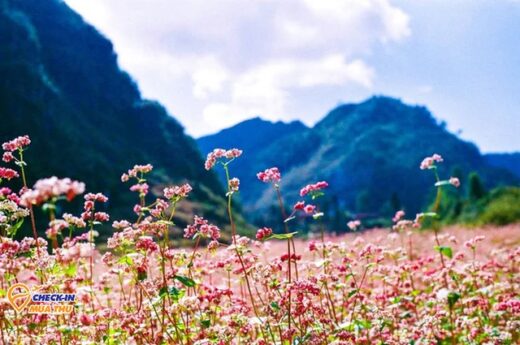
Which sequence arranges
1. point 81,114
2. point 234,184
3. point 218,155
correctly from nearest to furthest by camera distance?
point 234,184 < point 218,155 < point 81,114

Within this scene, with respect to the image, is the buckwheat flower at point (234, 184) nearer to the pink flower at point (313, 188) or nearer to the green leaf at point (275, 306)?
the pink flower at point (313, 188)

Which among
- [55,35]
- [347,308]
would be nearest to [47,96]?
[55,35]

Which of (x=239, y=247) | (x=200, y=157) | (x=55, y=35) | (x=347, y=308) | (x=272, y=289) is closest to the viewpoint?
(x=239, y=247)

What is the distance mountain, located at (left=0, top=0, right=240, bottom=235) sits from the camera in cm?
6331

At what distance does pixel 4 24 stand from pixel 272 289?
262 ft

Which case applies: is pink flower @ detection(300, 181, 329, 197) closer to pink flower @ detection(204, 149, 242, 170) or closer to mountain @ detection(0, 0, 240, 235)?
pink flower @ detection(204, 149, 242, 170)

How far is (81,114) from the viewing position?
8131 centimetres

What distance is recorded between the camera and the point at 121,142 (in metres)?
84.5

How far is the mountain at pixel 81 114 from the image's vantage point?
63312mm

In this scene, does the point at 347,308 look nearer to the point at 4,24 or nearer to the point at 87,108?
the point at 4,24

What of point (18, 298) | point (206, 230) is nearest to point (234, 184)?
point (206, 230)

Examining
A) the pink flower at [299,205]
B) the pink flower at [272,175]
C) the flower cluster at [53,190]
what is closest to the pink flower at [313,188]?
the pink flower at [299,205]

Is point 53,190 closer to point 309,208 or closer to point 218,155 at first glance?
point 218,155

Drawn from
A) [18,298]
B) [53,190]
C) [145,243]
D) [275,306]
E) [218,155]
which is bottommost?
[275,306]
